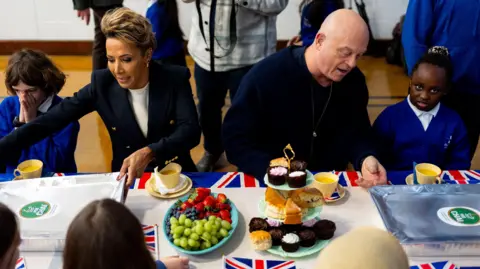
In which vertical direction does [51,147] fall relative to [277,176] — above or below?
below

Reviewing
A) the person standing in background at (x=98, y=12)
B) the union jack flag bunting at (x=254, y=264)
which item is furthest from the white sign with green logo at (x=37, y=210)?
the person standing in background at (x=98, y=12)

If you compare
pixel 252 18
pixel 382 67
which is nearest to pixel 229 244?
pixel 252 18

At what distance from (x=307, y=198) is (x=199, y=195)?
37 cm

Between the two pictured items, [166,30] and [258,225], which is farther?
[166,30]

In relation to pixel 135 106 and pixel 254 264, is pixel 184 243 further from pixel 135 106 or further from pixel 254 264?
pixel 135 106

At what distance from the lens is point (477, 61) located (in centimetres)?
258

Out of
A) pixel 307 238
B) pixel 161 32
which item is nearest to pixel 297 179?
pixel 307 238

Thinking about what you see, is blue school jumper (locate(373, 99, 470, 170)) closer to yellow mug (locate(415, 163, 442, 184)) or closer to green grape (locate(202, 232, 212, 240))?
yellow mug (locate(415, 163, 442, 184))

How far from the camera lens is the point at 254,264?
150cm

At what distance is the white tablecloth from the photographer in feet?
4.91

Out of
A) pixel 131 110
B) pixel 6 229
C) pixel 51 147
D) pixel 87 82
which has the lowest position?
pixel 87 82

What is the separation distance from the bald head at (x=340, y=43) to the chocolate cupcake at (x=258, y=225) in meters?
0.69

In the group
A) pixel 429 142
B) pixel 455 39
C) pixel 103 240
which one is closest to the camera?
pixel 103 240

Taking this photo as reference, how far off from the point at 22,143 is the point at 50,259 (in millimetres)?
743
